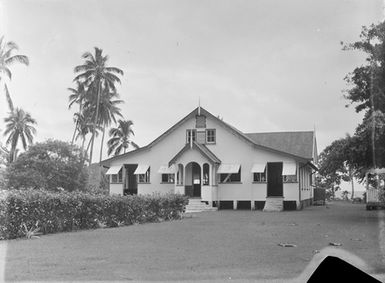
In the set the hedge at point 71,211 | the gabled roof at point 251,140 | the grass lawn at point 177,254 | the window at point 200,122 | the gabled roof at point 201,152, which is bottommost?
the grass lawn at point 177,254

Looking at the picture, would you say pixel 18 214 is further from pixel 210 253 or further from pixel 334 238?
pixel 334 238

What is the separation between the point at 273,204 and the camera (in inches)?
859

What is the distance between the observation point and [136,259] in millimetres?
6363

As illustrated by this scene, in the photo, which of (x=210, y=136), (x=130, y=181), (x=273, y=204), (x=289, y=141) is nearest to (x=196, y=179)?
(x=210, y=136)

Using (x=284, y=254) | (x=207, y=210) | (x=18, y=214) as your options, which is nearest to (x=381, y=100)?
(x=284, y=254)

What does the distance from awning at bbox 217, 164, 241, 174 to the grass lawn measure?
12.1 meters

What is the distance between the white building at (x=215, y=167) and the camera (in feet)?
73.3

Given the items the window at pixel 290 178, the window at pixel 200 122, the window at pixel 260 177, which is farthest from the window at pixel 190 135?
the window at pixel 290 178

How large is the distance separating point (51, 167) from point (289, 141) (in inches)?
572

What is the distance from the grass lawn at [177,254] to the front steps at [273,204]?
10902mm

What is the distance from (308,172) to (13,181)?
676 inches

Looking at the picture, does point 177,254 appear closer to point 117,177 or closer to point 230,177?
point 230,177

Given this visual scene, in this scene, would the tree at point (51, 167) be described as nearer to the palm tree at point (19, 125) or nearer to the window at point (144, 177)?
the palm tree at point (19, 125)

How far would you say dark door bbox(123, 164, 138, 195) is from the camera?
25141mm
